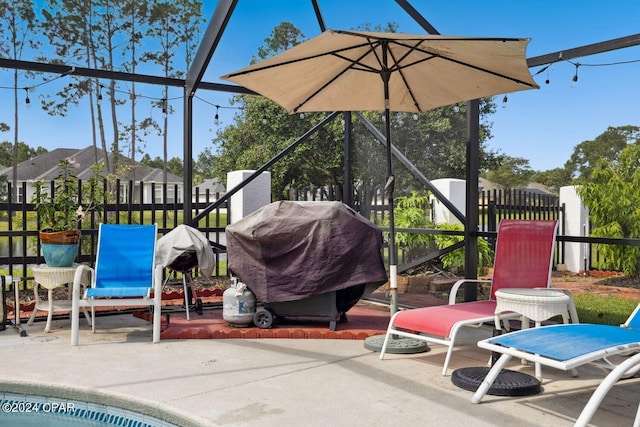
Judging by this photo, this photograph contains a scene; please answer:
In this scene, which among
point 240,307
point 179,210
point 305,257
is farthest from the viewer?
point 179,210

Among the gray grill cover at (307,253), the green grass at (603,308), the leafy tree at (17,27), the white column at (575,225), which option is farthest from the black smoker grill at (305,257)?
the leafy tree at (17,27)

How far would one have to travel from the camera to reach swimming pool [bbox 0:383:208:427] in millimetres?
3613

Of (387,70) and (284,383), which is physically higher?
(387,70)

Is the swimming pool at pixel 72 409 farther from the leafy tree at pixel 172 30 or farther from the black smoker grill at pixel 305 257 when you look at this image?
the leafy tree at pixel 172 30

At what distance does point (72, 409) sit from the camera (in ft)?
12.8

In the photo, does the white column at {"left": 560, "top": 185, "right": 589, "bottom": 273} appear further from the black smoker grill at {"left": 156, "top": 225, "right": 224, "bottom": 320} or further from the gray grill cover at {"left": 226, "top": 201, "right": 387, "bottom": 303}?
the black smoker grill at {"left": 156, "top": 225, "right": 224, "bottom": 320}

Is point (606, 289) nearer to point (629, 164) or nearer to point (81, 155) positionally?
point (629, 164)

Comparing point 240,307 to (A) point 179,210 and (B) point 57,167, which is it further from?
(B) point 57,167

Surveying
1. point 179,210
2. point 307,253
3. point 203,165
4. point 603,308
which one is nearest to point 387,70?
point 307,253

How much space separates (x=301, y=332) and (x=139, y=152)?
25.0 m

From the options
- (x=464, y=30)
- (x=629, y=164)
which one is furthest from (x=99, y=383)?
(x=464, y=30)

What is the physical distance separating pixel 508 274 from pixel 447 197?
3.89m

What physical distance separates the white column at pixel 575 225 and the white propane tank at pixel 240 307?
7116 millimetres

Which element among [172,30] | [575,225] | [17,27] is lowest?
[575,225]
